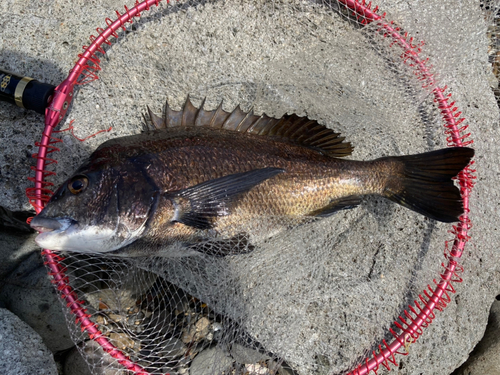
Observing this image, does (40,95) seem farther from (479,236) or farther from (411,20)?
(479,236)

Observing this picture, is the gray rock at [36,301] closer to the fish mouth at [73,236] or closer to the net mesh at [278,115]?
the net mesh at [278,115]

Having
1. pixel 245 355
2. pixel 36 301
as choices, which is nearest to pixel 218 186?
pixel 245 355

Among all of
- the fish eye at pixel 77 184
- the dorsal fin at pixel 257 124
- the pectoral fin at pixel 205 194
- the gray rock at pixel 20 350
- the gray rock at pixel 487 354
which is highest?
the dorsal fin at pixel 257 124

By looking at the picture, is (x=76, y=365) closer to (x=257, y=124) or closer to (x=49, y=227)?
(x=49, y=227)

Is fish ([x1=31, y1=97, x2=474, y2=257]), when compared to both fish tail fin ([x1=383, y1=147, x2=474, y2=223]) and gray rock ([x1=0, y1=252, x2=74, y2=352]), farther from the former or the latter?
gray rock ([x1=0, y1=252, x2=74, y2=352])

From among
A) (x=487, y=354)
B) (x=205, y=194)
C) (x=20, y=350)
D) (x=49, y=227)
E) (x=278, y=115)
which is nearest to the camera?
(x=49, y=227)

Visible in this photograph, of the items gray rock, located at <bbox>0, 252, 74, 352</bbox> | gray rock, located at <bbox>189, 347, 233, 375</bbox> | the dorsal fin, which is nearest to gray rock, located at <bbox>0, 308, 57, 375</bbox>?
gray rock, located at <bbox>0, 252, 74, 352</bbox>

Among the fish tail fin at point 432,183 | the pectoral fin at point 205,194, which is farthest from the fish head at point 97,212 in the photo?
the fish tail fin at point 432,183
